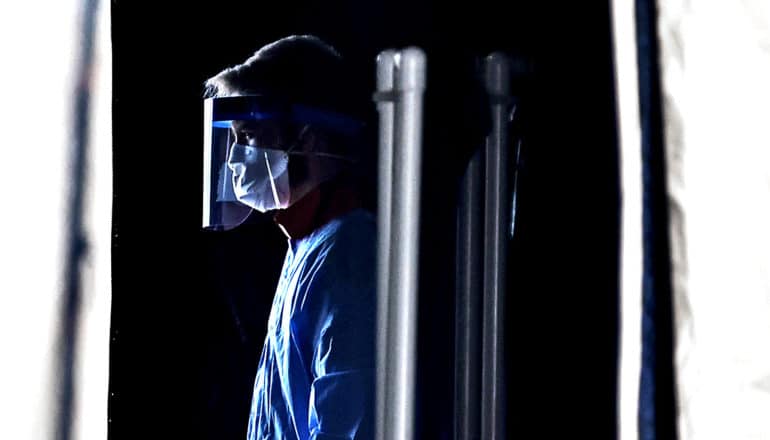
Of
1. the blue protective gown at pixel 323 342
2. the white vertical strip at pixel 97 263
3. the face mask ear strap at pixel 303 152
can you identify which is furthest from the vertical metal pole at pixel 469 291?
the white vertical strip at pixel 97 263

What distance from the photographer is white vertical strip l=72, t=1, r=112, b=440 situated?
108cm

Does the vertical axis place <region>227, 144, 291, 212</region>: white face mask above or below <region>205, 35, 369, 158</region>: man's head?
below

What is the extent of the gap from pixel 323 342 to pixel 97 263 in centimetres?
35

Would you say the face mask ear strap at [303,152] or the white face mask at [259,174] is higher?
Result: the face mask ear strap at [303,152]

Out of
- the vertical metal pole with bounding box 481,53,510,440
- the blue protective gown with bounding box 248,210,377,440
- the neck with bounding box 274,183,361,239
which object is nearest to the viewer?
the vertical metal pole with bounding box 481,53,510,440

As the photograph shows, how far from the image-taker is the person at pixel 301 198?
4.35ft

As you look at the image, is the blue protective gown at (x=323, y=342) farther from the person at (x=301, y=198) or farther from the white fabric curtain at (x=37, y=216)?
the white fabric curtain at (x=37, y=216)

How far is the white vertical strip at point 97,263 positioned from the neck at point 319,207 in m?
0.32

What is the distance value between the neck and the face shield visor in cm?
2

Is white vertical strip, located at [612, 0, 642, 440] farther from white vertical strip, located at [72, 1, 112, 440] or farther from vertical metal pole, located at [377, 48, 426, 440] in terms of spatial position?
white vertical strip, located at [72, 1, 112, 440]

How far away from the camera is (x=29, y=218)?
102 cm

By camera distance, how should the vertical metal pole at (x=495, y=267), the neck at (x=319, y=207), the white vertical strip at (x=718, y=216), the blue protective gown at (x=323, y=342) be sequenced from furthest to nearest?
the neck at (x=319, y=207)
the blue protective gown at (x=323, y=342)
the vertical metal pole at (x=495, y=267)
the white vertical strip at (x=718, y=216)

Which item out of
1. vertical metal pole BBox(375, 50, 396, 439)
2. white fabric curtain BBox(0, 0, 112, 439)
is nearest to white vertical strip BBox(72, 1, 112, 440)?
white fabric curtain BBox(0, 0, 112, 439)

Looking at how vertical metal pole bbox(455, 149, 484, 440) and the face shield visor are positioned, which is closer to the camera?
vertical metal pole bbox(455, 149, 484, 440)
